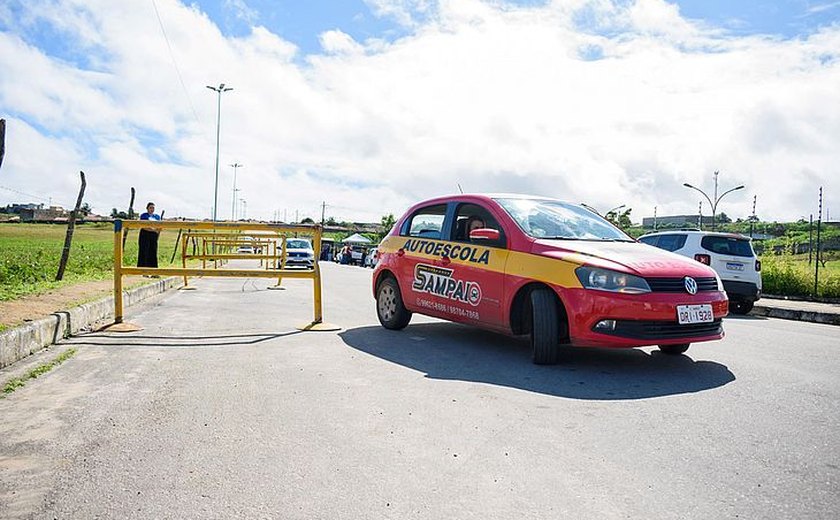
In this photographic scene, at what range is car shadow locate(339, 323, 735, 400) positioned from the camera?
199 inches

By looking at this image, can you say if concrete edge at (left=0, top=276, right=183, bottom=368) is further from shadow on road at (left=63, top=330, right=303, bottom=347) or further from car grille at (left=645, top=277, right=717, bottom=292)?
car grille at (left=645, top=277, right=717, bottom=292)

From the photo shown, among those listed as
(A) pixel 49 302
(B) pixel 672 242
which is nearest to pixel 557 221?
(A) pixel 49 302

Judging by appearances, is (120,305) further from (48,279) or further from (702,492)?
(702,492)

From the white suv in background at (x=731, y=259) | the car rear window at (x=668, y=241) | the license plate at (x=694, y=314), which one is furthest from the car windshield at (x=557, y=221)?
the car rear window at (x=668, y=241)

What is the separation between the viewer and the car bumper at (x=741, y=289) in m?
12.6

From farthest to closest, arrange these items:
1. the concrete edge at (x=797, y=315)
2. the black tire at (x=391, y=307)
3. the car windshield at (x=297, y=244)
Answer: the car windshield at (x=297, y=244), the concrete edge at (x=797, y=315), the black tire at (x=391, y=307)

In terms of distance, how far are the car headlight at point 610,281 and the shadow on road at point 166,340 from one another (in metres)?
3.52

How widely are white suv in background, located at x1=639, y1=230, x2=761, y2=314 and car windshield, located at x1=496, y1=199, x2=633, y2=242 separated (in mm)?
5997

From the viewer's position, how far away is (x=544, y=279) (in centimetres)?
588

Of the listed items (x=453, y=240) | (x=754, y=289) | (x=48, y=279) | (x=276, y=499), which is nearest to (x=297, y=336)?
(x=453, y=240)

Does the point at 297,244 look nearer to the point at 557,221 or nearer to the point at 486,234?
the point at 557,221

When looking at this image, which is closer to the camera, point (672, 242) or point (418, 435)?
point (418, 435)

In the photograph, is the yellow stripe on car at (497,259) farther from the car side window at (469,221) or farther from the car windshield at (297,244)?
the car windshield at (297,244)

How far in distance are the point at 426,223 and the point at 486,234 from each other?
148 cm
